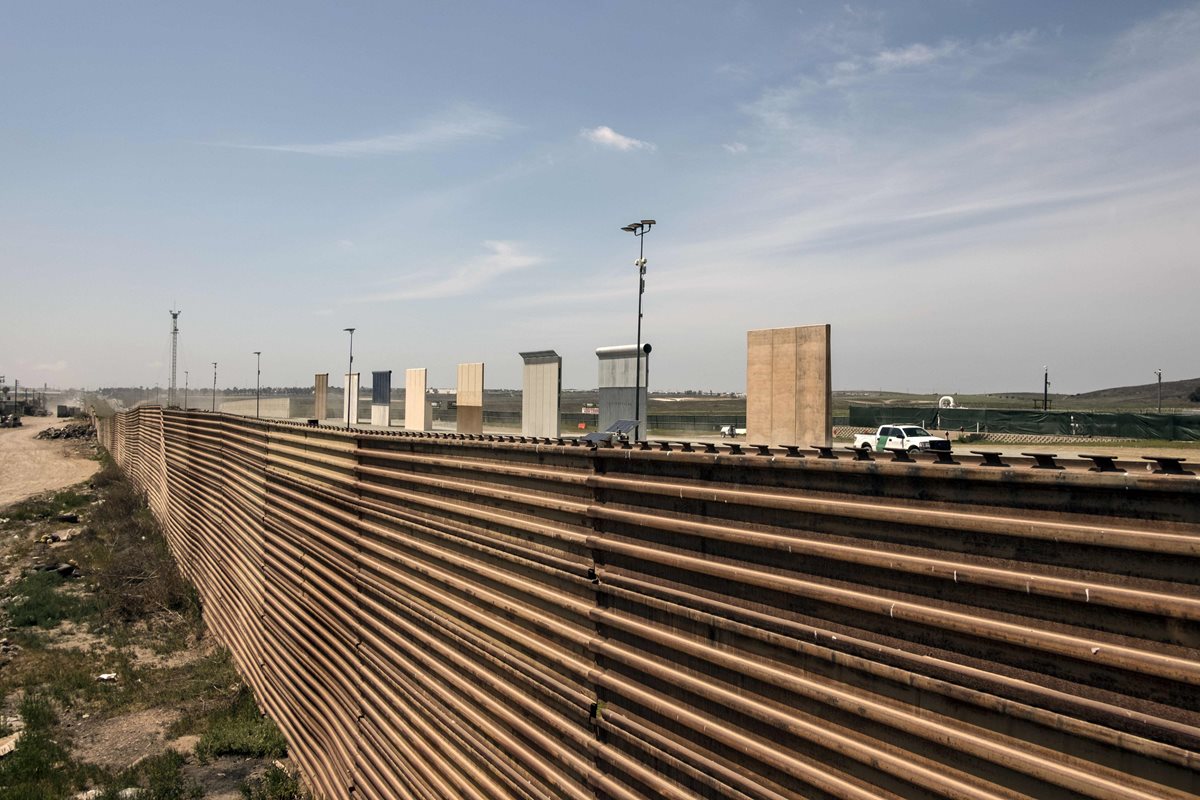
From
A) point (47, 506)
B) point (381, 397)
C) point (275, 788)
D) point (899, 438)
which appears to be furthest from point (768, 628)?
point (47, 506)

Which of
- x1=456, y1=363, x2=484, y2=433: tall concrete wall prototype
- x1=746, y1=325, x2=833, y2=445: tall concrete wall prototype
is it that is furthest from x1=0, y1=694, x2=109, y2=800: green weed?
x1=746, y1=325, x2=833, y2=445: tall concrete wall prototype

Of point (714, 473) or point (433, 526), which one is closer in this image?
point (714, 473)

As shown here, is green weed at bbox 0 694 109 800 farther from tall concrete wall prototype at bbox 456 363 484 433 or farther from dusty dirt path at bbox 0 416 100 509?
dusty dirt path at bbox 0 416 100 509

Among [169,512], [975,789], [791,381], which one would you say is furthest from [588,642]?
[169,512]

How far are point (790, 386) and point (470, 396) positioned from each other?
10.2 m

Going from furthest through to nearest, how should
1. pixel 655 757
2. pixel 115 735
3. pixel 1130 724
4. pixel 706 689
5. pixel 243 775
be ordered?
pixel 115 735 < pixel 243 775 < pixel 655 757 < pixel 706 689 < pixel 1130 724

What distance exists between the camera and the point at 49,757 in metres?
10.4

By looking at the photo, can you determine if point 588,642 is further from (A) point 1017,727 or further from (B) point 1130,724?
(B) point 1130,724

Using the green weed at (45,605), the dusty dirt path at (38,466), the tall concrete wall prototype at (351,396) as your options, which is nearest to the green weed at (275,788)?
the green weed at (45,605)

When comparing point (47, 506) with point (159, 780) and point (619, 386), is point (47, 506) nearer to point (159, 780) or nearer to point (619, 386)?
point (159, 780)

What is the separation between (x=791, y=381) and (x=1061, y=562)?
4517 mm

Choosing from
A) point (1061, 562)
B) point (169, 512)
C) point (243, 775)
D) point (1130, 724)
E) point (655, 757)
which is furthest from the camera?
point (169, 512)

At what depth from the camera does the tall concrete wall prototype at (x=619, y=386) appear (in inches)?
506

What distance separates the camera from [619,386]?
42.4 feet
